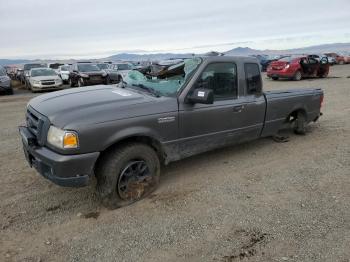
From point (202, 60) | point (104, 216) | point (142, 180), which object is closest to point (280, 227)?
point (142, 180)

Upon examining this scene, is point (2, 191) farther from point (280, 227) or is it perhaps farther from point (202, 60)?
point (280, 227)

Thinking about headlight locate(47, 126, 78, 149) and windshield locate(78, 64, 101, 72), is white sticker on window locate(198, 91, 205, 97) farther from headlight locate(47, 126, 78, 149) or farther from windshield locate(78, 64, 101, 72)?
windshield locate(78, 64, 101, 72)

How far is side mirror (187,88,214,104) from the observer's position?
4.09m

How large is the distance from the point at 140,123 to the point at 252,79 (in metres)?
2.27

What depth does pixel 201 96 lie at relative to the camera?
4129 millimetres

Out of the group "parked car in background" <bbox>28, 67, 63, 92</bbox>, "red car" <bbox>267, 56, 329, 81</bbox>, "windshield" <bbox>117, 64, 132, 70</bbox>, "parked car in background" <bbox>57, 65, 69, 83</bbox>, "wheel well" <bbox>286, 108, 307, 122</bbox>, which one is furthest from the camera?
"parked car in background" <bbox>57, 65, 69, 83</bbox>

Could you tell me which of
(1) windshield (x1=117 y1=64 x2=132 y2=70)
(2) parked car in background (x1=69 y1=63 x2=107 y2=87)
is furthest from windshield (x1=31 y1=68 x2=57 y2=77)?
(1) windshield (x1=117 y1=64 x2=132 y2=70)

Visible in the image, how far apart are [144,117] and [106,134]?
546 mm

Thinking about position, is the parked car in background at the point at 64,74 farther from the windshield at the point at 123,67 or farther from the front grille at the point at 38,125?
the front grille at the point at 38,125

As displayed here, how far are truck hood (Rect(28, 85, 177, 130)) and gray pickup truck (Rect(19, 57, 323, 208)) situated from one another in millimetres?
11

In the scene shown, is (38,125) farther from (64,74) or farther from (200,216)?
(64,74)

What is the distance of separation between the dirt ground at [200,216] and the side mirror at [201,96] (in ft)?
3.86

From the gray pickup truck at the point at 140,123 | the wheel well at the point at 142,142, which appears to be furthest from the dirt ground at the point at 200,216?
the wheel well at the point at 142,142

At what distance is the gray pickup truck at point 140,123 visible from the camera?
353 centimetres
